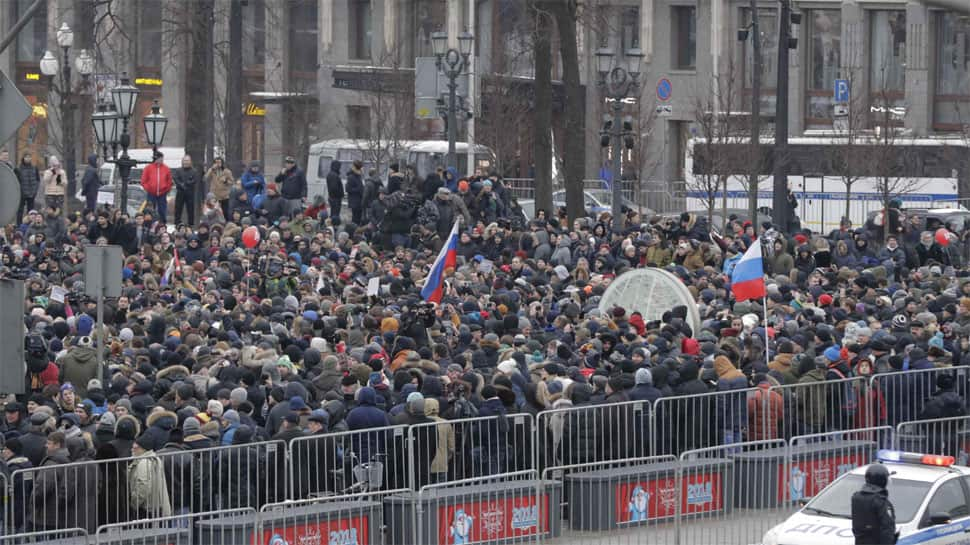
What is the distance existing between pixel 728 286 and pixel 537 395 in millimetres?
9598

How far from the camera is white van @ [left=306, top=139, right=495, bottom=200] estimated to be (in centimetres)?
5084

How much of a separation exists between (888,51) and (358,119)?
19031mm

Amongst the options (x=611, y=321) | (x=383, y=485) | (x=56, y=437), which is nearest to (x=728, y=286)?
(x=611, y=321)

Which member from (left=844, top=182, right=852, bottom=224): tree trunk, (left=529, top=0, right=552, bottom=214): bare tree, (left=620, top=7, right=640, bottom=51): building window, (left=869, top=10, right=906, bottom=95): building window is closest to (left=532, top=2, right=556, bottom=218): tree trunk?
(left=529, top=0, right=552, bottom=214): bare tree

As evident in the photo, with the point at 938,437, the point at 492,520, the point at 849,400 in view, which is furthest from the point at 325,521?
the point at 938,437

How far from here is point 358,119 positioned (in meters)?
70.9

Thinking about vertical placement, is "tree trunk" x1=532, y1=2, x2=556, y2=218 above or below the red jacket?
above

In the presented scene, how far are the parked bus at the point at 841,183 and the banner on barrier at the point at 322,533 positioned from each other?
32.4m

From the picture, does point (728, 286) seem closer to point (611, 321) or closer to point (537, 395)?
point (611, 321)

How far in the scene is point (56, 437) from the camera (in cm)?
1527

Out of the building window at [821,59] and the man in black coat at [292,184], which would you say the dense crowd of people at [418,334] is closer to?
the man in black coat at [292,184]

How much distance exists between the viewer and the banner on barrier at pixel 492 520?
16.1 metres

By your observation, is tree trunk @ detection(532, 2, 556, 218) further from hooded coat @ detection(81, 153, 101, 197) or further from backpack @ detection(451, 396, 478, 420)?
backpack @ detection(451, 396, 478, 420)

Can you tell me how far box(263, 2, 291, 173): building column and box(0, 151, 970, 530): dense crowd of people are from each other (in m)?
36.0
